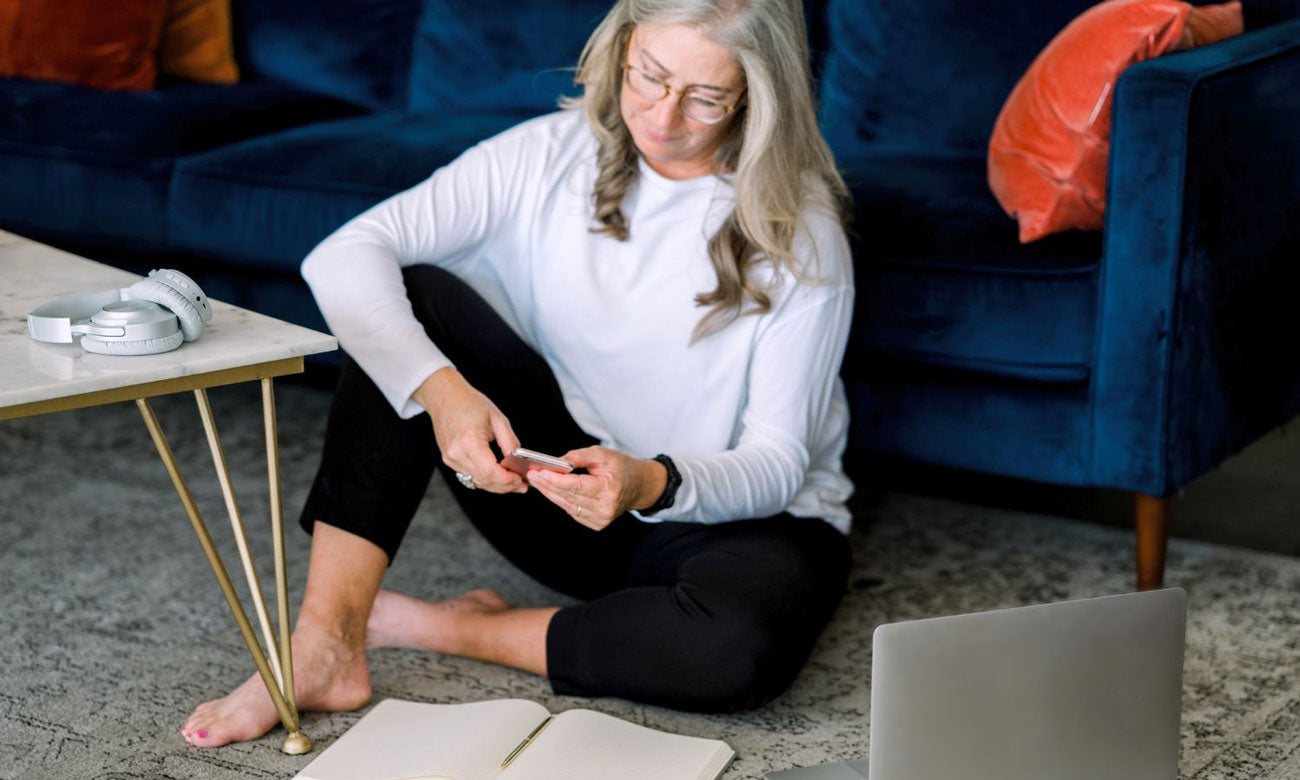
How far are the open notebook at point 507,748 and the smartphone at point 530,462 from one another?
235 millimetres

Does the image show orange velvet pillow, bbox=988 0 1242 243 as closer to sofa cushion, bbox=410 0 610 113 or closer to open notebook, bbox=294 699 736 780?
open notebook, bbox=294 699 736 780

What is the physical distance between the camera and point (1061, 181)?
1.79 m

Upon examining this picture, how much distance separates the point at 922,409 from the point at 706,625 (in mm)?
574

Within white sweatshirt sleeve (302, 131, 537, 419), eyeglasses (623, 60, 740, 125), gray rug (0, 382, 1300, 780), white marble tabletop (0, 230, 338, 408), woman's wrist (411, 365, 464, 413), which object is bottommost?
gray rug (0, 382, 1300, 780)

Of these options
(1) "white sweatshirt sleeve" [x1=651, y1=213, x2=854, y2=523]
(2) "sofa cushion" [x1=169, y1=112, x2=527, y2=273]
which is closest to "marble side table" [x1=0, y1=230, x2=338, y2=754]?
(1) "white sweatshirt sleeve" [x1=651, y1=213, x2=854, y2=523]

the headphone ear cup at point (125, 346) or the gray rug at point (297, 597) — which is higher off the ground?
the headphone ear cup at point (125, 346)

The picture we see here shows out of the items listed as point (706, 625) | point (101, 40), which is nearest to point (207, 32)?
point (101, 40)

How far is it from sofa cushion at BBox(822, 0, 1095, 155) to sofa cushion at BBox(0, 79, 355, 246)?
37.3 inches

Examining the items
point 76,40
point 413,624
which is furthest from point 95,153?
point 413,624

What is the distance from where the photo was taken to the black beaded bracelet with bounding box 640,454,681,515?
1.44 m

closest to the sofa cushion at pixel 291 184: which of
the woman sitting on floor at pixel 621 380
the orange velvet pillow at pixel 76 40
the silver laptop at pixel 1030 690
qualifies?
the orange velvet pillow at pixel 76 40

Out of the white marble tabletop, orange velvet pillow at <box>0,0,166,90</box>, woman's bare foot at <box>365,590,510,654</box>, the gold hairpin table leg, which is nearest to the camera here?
the white marble tabletop

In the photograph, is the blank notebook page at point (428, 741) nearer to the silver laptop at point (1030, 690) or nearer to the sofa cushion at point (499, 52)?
the silver laptop at point (1030, 690)

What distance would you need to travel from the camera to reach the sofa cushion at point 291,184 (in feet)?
7.09
